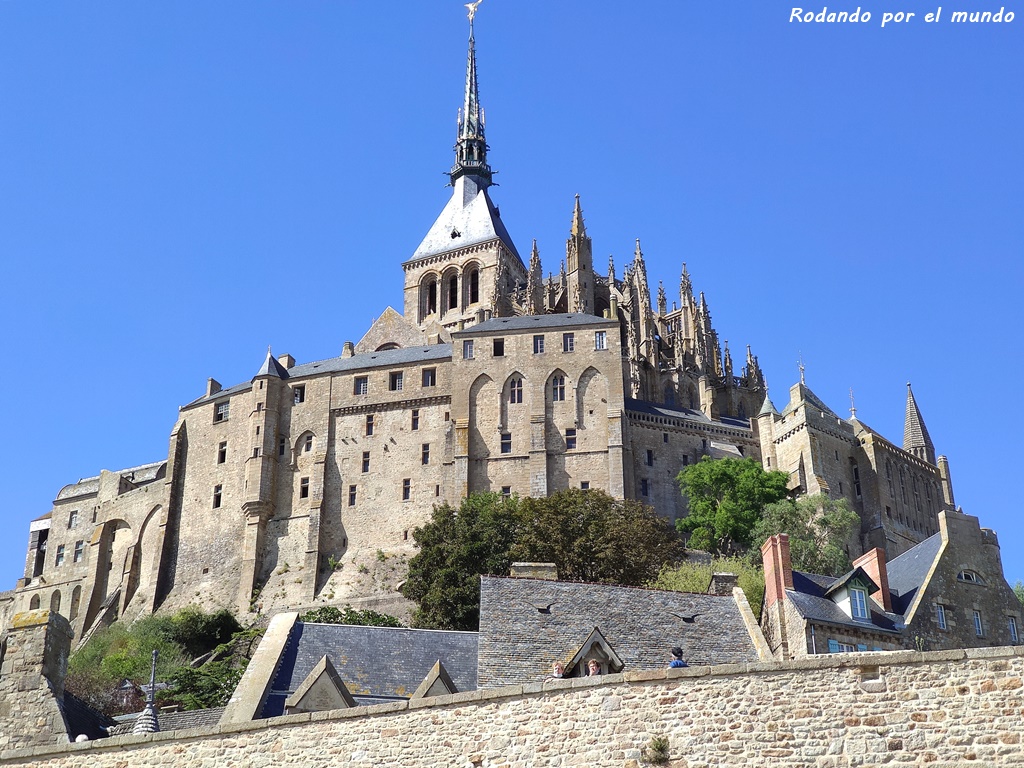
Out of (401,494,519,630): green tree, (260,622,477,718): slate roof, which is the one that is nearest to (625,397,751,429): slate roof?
(401,494,519,630): green tree

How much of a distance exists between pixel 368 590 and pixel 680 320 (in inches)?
1342

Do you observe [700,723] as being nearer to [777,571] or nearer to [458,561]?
[777,571]

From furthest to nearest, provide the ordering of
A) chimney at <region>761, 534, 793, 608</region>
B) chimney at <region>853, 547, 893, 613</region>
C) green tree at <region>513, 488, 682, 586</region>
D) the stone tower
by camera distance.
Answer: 1. the stone tower
2. green tree at <region>513, 488, 682, 586</region>
3. chimney at <region>853, 547, 893, 613</region>
4. chimney at <region>761, 534, 793, 608</region>

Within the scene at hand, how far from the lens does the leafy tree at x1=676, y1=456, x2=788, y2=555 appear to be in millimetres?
63969

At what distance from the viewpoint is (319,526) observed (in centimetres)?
6962

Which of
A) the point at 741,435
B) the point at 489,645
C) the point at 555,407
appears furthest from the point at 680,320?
the point at 489,645

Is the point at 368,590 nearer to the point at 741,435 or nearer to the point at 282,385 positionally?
the point at 282,385

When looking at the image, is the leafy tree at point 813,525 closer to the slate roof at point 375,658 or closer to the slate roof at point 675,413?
the slate roof at point 675,413

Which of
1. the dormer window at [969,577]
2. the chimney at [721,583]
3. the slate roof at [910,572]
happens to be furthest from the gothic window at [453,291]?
the chimney at [721,583]

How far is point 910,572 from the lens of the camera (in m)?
33.2

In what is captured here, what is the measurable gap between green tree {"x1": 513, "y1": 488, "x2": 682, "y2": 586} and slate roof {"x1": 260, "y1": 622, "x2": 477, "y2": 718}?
22.0m

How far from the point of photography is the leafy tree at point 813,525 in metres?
58.8

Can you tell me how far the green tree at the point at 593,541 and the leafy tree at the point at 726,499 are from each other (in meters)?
7.21

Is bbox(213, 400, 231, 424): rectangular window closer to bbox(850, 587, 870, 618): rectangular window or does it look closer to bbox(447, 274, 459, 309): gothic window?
bbox(447, 274, 459, 309): gothic window
